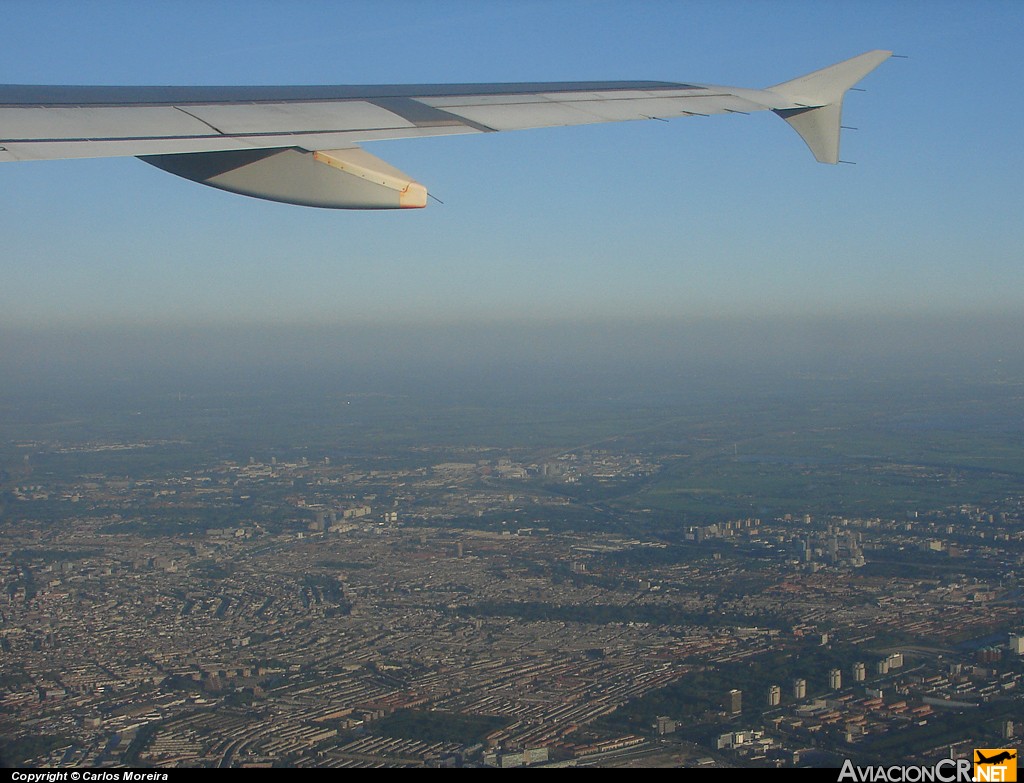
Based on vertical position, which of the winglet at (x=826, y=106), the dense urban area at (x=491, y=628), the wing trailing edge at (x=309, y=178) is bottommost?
the dense urban area at (x=491, y=628)

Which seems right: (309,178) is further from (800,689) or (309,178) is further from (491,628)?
(491,628)

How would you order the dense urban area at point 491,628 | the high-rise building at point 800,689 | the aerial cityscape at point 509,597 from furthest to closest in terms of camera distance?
the high-rise building at point 800,689 → the aerial cityscape at point 509,597 → the dense urban area at point 491,628

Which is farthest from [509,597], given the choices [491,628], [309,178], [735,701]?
[309,178]

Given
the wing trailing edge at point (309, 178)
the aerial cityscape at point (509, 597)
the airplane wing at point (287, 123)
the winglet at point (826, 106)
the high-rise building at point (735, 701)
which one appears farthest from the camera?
the high-rise building at point (735, 701)

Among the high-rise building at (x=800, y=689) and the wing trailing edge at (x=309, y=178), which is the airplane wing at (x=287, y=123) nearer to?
the wing trailing edge at (x=309, y=178)

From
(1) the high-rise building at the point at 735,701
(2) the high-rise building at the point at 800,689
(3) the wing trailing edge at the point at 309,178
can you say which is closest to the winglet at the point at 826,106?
(3) the wing trailing edge at the point at 309,178

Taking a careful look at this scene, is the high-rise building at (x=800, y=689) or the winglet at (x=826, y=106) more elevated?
the winglet at (x=826, y=106)

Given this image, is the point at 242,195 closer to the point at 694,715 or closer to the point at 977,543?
the point at 694,715
